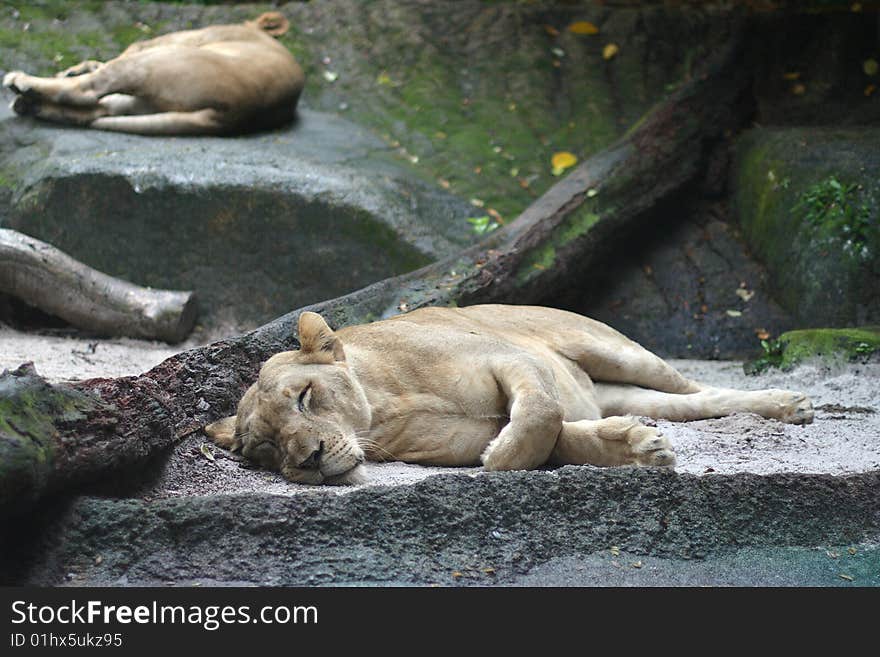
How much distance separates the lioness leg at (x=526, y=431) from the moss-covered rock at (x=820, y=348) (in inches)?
105

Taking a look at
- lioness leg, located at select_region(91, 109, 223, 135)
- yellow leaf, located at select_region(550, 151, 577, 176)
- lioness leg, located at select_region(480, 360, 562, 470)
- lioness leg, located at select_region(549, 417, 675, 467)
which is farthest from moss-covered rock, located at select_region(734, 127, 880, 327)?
lioness leg, located at select_region(91, 109, 223, 135)

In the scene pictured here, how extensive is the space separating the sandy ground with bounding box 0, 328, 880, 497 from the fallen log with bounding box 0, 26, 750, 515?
0.66 feet

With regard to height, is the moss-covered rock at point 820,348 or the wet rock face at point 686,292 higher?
the moss-covered rock at point 820,348

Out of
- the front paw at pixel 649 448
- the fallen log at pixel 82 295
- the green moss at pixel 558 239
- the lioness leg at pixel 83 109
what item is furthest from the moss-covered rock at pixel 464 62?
the front paw at pixel 649 448

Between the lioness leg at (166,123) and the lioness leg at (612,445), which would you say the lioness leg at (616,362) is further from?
the lioness leg at (166,123)

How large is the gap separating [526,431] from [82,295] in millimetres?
4595

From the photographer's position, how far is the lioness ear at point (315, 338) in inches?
186

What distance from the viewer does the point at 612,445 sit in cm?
459

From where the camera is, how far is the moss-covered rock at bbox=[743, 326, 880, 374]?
6.56 m

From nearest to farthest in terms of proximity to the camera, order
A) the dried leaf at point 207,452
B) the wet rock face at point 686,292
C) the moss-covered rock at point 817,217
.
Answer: the dried leaf at point 207,452 → the moss-covered rock at point 817,217 → the wet rock face at point 686,292

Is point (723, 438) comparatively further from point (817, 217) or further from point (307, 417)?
point (817, 217)

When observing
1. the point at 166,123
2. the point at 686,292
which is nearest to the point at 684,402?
the point at 686,292

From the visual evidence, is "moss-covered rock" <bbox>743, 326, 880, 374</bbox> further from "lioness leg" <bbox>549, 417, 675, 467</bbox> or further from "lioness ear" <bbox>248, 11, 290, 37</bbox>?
"lioness ear" <bbox>248, 11, 290, 37</bbox>
